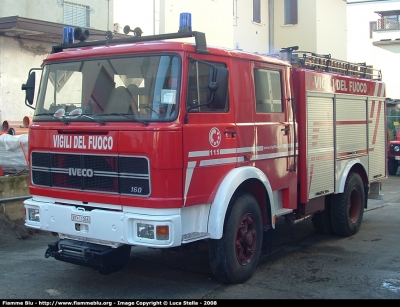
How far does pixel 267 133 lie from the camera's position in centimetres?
664

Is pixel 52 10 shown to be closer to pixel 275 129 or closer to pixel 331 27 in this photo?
pixel 275 129

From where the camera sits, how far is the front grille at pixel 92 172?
17.6ft

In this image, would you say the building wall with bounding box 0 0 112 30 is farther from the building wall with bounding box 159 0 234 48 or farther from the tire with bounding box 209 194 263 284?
the tire with bounding box 209 194 263 284

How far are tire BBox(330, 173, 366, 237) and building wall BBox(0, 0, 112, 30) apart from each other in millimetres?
10164

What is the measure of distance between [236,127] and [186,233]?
53.8 inches

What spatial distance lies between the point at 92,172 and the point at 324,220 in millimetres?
4457

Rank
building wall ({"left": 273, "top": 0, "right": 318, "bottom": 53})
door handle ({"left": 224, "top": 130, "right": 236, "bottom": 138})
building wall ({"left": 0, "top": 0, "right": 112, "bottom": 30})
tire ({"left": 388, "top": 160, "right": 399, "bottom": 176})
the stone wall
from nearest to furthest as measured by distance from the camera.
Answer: door handle ({"left": 224, "top": 130, "right": 236, "bottom": 138}) → the stone wall → building wall ({"left": 0, "top": 0, "right": 112, "bottom": 30}) → tire ({"left": 388, "top": 160, "right": 399, "bottom": 176}) → building wall ({"left": 273, "top": 0, "right": 318, "bottom": 53})

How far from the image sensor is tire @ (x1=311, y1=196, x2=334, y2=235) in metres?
8.69

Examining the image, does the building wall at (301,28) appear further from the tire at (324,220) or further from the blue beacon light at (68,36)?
the blue beacon light at (68,36)

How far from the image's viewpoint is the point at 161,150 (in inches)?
205

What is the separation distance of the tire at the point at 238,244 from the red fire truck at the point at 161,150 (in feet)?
0.04

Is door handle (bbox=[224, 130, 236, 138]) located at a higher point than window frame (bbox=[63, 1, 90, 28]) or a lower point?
lower

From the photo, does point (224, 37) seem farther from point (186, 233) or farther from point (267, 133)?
point (186, 233)

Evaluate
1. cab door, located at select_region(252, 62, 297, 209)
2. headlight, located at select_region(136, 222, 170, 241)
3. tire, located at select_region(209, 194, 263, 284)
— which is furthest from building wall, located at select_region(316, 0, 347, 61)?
headlight, located at select_region(136, 222, 170, 241)
